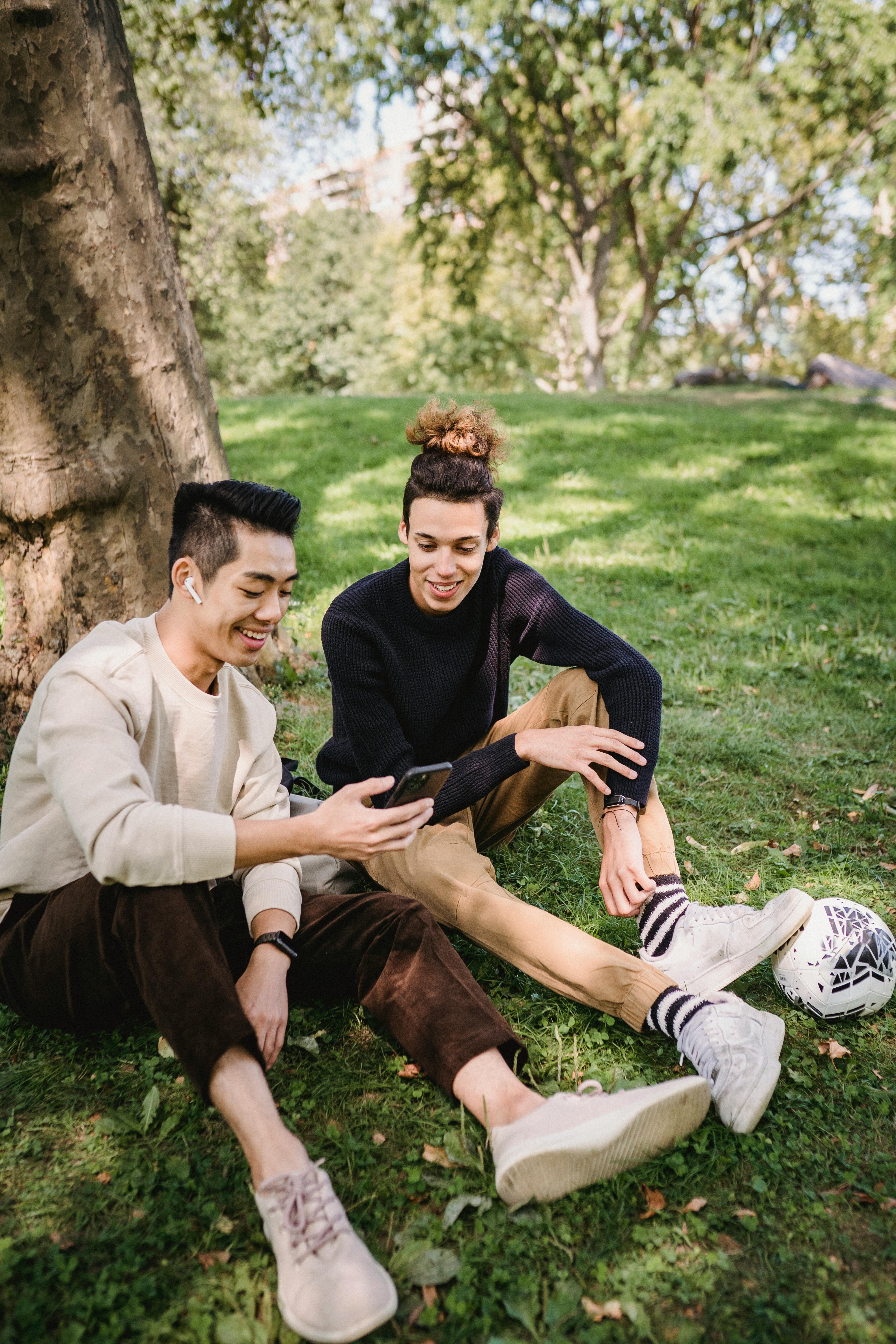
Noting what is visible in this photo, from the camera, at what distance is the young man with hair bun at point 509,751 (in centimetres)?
269

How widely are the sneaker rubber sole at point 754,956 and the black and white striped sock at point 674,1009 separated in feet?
0.32

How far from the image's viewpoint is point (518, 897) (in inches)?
145

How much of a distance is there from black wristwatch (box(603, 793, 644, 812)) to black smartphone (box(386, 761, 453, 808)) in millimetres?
749

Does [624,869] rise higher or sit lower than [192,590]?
lower

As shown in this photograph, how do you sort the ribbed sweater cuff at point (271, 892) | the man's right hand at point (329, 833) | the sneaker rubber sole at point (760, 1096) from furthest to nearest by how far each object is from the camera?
the ribbed sweater cuff at point (271, 892)
the sneaker rubber sole at point (760, 1096)
the man's right hand at point (329, 833)

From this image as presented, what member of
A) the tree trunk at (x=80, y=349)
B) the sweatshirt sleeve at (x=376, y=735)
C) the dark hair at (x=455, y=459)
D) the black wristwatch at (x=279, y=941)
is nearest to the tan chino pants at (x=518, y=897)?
the sweatshirt sleeve at (x=376, y=735)

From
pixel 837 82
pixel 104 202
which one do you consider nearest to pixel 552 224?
pixel 837 82

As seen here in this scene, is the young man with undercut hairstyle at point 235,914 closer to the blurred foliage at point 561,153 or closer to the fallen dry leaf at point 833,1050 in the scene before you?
the fallen dry leaf at point 833,1050

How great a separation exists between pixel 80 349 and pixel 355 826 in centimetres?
297

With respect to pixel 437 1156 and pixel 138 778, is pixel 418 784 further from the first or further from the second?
pixel 437 1156

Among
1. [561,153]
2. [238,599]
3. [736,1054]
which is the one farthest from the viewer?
[561,153]

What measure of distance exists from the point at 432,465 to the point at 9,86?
8.51 feet

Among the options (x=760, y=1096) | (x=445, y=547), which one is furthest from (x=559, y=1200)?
(x=445, y=547)

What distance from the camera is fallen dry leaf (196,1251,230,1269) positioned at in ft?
6.72
